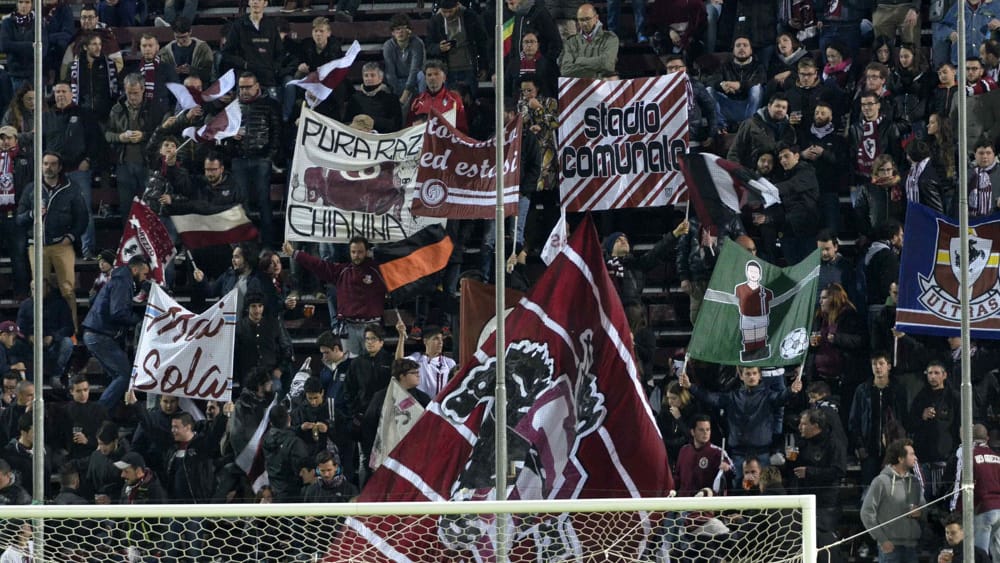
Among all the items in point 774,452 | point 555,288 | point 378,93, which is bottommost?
point 774,452

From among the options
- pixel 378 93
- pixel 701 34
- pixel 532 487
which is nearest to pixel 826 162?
pixel 701 34

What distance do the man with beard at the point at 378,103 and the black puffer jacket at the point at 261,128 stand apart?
66 centimetres

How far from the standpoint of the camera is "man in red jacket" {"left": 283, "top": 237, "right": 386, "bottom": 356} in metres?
18.3

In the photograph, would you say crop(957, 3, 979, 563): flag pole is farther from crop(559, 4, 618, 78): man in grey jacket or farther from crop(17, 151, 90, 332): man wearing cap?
crop(17, 151, 90, 332): man wearing cap

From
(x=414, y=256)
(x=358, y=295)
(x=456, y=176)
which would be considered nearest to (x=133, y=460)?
(x=358, y=295)

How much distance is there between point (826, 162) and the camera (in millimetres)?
18562

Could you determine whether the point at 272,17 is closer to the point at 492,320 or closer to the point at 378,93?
the point at 378,93

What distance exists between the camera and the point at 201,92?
67.3 ft

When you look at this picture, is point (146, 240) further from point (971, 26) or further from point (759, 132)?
point (971, 26)

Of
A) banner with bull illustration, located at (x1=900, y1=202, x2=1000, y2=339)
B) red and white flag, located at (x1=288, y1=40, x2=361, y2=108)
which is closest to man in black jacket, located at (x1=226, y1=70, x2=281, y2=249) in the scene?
red and white flag, located at (x1=288, y1=40, x2=361, y2=108)

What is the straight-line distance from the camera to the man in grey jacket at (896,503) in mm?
16000

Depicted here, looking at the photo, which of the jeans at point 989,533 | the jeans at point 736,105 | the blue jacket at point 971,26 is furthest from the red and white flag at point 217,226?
the jeans at point 989,533

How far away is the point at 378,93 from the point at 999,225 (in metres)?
5.28

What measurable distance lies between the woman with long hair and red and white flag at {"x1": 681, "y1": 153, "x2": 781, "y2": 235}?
99cm
